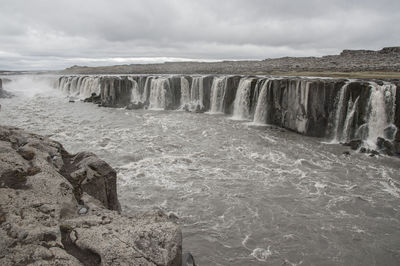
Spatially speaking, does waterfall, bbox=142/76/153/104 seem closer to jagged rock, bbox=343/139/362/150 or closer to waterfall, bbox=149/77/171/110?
waterfall, bbox=149/77/171/110

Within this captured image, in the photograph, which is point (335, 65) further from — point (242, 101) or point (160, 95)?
point (160, 95)

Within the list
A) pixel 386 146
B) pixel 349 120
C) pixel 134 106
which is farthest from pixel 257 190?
pixel 134 106

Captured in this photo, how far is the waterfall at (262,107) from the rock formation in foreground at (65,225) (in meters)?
21.3

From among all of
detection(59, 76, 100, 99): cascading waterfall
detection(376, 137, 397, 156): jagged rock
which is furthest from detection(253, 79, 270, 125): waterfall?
detection(59, 76, 100, 99): cascading waterfall

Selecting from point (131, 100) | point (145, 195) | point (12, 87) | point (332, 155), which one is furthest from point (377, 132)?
point (12, 87)

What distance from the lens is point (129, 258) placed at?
5.11 m

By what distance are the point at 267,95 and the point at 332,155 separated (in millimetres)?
10064

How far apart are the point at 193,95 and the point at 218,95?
411 centimetres

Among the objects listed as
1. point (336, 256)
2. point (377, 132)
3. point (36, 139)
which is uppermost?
point (36, 139)

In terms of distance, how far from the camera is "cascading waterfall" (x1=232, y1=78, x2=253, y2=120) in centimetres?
2942

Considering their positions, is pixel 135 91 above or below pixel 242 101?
above

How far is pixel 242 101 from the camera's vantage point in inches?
1178

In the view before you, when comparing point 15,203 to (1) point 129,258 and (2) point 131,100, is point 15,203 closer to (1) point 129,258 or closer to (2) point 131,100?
(1) point 129,258

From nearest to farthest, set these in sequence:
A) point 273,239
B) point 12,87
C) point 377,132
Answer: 1. point 273,239
2. point 377,132
3. point 12,87
